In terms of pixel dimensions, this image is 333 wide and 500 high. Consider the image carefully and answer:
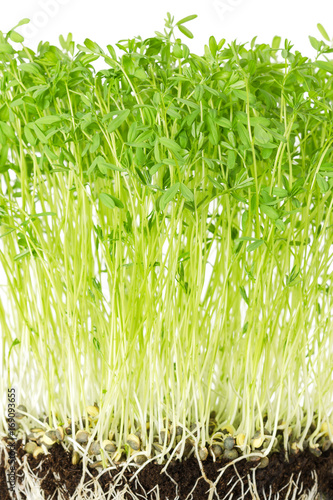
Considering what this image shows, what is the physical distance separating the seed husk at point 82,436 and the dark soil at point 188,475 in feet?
0.16

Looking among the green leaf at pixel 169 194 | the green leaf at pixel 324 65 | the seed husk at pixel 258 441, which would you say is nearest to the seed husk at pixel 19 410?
the seed husk at pixel 258 441

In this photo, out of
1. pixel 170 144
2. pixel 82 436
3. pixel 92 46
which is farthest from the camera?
pixel 82 436

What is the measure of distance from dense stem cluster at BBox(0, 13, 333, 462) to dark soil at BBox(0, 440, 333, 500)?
2.3 inches

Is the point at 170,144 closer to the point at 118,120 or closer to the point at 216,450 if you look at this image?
the point at 118,120

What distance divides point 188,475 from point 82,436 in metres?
0.26

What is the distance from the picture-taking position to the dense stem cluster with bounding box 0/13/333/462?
3.66ft

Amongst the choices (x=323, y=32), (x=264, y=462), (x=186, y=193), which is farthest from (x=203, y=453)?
(x=323, y=32)

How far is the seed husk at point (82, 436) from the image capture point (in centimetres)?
125

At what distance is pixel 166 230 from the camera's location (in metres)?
1.18

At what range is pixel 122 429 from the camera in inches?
49.8

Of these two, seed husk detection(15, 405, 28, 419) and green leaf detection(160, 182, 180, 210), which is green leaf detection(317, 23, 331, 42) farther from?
seed husk detection(15, 405, 28, 419)

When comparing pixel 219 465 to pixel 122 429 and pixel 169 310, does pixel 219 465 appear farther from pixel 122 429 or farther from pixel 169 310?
pixel 169 310

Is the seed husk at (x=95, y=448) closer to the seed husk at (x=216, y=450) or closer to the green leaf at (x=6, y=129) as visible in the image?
the seed husk at (x=216, y=450)

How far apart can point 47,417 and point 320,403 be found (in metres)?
0.70
